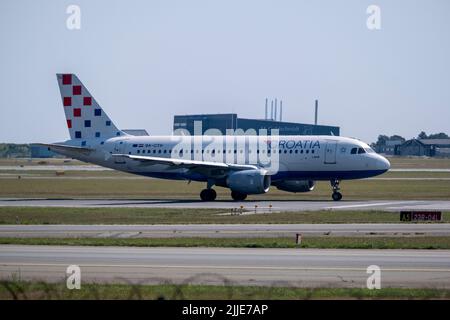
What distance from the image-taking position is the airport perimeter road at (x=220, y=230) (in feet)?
98.2

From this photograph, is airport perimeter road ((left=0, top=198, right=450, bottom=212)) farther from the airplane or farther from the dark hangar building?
the dark hangar building

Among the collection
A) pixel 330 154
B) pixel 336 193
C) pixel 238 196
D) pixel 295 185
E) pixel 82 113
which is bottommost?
pixel 238 196

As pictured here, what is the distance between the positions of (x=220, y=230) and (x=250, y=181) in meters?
18.4

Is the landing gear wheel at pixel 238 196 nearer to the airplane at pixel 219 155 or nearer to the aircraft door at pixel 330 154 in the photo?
the airplane at pixel 219 155

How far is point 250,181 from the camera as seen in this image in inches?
1967

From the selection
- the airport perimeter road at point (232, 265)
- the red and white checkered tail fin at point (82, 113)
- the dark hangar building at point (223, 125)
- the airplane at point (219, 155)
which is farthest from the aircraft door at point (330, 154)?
the dark hangar building at point (223, 125)

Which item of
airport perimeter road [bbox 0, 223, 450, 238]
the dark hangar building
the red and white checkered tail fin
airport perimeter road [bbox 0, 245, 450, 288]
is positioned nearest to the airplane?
the red and white checkered tail fin

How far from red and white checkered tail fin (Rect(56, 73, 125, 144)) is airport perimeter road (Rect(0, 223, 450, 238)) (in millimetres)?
24352

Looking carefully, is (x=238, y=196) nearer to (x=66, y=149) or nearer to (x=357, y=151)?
(x=357, y=151)

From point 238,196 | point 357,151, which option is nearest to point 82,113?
point 238,196

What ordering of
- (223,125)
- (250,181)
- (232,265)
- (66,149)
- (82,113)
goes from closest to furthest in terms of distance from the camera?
(232,265) → (250,181) → (66,149) → (82,113) → (223,125)

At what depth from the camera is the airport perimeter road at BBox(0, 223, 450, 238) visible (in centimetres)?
2992
